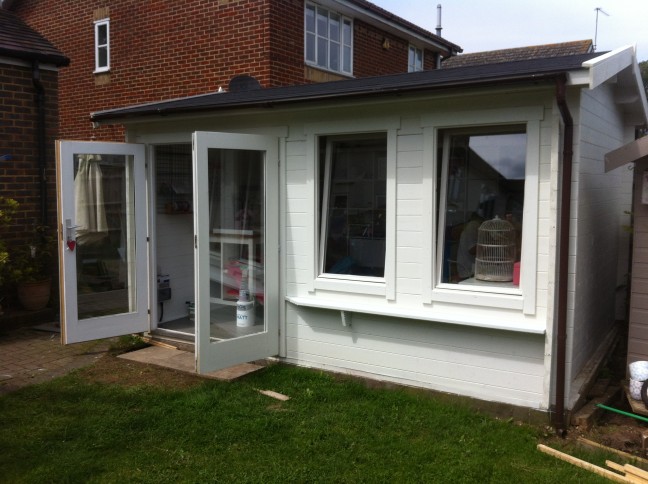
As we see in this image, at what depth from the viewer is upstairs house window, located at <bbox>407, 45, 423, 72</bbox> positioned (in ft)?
50.8

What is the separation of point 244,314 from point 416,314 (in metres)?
1.90

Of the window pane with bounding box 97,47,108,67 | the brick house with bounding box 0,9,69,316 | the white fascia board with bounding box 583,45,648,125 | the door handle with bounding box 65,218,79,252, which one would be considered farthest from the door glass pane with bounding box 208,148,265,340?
the window pane with bounding box 97,47,108,67

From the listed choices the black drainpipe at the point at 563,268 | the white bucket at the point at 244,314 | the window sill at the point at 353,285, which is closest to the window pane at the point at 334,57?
the white bucket at the point at 244,314

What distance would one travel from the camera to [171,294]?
26.3 ft

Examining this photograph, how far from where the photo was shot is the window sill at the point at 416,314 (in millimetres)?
5043

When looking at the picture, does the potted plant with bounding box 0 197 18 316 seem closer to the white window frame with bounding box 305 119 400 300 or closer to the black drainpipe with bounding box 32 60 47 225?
the black drainpipe with bounding box 32 60 47 225

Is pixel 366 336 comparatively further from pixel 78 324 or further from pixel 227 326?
pixel 78 324

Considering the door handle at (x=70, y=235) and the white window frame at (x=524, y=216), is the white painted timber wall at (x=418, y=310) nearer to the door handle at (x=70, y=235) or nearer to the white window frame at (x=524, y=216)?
the white window frame at (x=524, y=216)

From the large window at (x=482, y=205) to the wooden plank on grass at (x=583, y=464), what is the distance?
141 cm

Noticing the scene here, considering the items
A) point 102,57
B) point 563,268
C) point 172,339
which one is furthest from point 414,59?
point 563,268

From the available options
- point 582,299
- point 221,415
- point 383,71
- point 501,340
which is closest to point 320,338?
point 221,415

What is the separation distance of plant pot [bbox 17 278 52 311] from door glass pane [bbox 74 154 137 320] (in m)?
1.94

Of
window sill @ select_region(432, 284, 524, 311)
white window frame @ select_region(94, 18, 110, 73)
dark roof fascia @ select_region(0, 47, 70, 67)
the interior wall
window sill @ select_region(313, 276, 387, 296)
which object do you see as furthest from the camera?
white window frame @ select_region(94, 18, 110, 73)

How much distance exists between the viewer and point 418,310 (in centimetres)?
560
